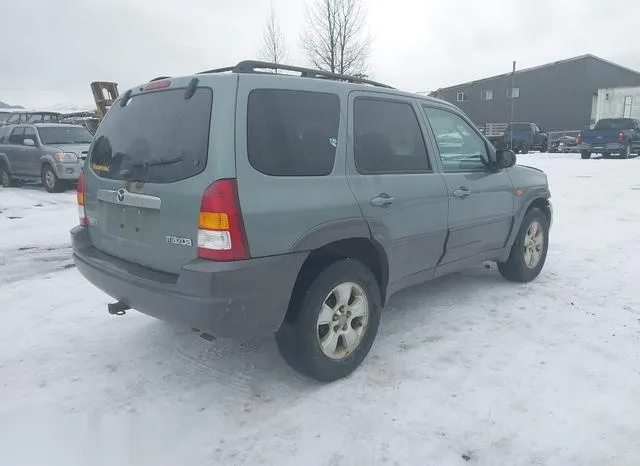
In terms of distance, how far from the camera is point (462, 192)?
3.98m

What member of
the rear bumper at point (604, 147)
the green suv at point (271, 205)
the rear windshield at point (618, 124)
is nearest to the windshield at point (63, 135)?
the green suv at point (271, 205)

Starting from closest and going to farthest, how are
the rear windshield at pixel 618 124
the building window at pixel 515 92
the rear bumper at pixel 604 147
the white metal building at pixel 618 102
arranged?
the rear bumper at pixel 604 147
the rear windshield at pixel 618 124
the white metal building at pixel 618 102
the building window at pixel 515 92

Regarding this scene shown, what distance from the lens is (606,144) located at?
21.7m

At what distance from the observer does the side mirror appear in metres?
4.39

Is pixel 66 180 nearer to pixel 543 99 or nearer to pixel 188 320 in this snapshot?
pixel 188 320

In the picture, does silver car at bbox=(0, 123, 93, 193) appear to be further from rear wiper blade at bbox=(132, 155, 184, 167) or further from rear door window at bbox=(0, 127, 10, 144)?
rear wiper blade at bbox=(132, 155, 184, 167)

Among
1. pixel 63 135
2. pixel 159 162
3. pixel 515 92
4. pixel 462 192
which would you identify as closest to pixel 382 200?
pixel 462 192

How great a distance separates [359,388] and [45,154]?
12.0m

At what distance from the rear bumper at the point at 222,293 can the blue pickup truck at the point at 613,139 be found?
22976mm

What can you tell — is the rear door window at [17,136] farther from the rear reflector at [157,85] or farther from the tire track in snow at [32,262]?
the rear reflector at [157,85]

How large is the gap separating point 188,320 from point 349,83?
1.86m

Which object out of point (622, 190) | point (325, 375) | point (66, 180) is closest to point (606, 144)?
point (622, 190)

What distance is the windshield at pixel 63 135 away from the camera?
41.8 ft

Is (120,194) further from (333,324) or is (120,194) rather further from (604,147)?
(604,147)
